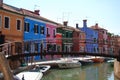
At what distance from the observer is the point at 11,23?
28656mm

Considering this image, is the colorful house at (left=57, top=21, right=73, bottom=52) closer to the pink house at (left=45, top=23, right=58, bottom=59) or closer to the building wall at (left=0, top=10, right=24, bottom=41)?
the pink house at (left=45, top=23, right=58, bottom=59)

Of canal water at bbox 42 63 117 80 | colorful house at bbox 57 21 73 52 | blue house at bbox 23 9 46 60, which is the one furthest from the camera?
colorful house at bbox 57 21 73 52

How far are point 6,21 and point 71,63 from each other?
11279 mm

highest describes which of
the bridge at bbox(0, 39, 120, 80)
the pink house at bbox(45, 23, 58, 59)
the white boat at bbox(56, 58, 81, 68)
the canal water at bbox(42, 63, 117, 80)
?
the pink house at bbox(45, 23, 58, 59)

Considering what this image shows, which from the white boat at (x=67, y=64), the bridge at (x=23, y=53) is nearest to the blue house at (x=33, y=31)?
the white boat at (x=67, y=64)

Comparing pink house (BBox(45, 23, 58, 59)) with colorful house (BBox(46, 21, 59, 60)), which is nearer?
pink house (BBox(45, 23, 58, 59))

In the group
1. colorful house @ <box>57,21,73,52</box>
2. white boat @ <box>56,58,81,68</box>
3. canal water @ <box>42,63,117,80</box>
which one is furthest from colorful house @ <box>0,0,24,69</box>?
colorful house @ <box>57,21,73,52</box>

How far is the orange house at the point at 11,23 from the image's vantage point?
89.3ft

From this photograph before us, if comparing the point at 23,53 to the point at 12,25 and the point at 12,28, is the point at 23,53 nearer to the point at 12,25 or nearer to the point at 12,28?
the point at 12,28

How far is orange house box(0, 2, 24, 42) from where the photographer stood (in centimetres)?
2722

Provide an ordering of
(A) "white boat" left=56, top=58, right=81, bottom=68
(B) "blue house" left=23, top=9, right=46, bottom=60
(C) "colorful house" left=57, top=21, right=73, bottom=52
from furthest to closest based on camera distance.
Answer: (C) "colorful house" left=57, top=21, right=73, bottom=52, (A) "white boat" left=56, top=58, right=81, bottom=68, (B) "blue house" left=23, top=9, right=46, bottom=60

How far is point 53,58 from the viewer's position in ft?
129

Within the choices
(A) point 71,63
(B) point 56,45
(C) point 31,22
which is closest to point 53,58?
(B) point 56,45

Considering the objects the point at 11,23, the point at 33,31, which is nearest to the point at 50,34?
the point at 33,31
